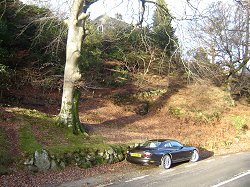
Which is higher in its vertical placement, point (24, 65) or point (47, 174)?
point (24, 65)

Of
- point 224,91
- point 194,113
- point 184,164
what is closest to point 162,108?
point 194,113

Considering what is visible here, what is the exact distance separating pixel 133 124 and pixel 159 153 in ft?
34.1

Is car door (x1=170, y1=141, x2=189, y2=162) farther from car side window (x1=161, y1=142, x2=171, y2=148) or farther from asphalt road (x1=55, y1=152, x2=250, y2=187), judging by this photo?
asphalt road (x1=55, y1=152, x2=250, y2=187)

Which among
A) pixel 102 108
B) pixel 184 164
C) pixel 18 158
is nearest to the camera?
pixel 18 158

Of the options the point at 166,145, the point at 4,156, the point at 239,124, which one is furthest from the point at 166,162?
the point at 239,124

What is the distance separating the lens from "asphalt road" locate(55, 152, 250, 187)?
10.4 m

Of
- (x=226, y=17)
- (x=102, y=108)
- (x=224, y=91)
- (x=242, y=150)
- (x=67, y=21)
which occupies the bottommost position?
(x=242, y=150)

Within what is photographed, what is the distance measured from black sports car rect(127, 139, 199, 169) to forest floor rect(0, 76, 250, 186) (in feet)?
2.01

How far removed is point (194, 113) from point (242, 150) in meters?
8.44

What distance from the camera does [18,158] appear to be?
11.3 m

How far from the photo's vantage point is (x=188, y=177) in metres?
11.6

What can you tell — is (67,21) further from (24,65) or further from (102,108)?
(102,108)

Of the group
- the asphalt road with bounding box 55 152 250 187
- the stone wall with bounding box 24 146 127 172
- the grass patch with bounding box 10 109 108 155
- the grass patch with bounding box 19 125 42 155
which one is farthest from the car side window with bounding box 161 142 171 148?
the grass patch with bounding box 19 125 42 155

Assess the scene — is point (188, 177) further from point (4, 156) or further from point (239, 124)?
point (239, 124)
